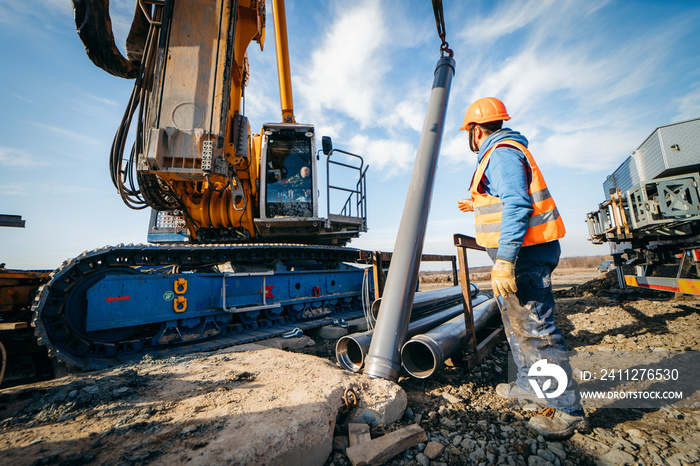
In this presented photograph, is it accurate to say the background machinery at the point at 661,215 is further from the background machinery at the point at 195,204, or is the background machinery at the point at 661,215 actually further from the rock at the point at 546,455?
the background machinery at the point at 195,204

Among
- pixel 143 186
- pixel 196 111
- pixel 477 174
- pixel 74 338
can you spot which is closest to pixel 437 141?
pixel 477 174

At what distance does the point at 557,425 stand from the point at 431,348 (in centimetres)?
99

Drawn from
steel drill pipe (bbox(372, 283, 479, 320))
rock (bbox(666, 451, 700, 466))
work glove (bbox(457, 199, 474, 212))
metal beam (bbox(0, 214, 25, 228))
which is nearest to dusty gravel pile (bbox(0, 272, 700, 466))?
rock (bbox(666, 451, 700, 466))

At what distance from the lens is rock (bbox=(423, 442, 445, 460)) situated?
71.4 inches

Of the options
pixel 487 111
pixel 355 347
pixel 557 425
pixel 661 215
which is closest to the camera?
pixel 557 425

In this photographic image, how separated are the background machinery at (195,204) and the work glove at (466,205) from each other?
6.90 feet

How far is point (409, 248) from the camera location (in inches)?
120

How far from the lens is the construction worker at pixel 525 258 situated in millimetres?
2223

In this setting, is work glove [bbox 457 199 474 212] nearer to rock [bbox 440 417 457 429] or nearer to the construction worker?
the construction worker

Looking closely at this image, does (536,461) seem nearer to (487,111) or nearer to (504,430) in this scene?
(504,430)

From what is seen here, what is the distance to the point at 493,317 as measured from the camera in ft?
16.8

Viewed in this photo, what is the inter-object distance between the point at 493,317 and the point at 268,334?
13.0 feet

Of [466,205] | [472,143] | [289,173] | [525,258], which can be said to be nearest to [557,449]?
[525,258]

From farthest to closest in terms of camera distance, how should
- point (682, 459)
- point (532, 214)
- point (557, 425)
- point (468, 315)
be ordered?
point (468, 315) < point (532, 214) < point (557, 425) < point (682, 459)
